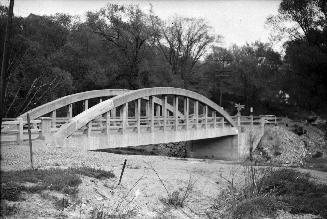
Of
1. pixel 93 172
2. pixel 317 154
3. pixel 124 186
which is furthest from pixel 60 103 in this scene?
pixel 317 154

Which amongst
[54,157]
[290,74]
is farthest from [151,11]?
[54,157]

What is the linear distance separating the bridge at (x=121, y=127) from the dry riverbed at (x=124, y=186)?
1.78 meters

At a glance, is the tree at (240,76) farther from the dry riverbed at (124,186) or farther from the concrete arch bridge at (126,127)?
the dry riverbed at (124,186)

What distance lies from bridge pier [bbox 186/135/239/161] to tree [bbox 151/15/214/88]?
12038 millimetres

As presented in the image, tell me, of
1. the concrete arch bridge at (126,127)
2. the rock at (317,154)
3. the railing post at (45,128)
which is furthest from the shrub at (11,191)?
the rock at (317,154)

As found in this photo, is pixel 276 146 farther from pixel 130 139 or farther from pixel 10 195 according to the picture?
pixel 10 195

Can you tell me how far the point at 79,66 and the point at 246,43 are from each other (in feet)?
96.0

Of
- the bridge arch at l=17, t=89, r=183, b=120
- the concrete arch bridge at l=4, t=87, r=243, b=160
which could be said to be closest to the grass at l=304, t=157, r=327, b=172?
the concrete arch bridge at l=4, t=87, r=243, b=160

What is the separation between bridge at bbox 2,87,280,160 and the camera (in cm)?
1664

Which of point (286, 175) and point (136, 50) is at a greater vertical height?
point (136, 50)

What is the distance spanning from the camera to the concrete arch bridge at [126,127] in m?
17.5

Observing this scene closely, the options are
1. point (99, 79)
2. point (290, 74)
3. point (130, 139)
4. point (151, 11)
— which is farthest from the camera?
point (151, 11)

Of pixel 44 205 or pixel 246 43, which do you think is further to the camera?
pixel 246 43

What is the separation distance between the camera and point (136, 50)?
37.4 metres
